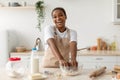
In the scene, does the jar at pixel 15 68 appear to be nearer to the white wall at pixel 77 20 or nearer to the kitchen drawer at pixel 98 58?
the kitchen drawer at pixel 98 58

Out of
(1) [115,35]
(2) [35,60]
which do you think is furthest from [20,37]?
(2) [35,60]

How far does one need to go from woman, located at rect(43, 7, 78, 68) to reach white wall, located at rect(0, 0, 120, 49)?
1889mm

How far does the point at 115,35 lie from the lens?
14.2ft

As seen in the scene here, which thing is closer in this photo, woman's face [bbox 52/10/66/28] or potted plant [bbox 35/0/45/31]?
woman's face [bbox 52/10/66/28]

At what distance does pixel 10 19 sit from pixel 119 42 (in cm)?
206

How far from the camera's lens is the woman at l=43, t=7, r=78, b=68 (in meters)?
2.37

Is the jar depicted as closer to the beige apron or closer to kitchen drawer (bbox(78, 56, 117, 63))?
the beige apron

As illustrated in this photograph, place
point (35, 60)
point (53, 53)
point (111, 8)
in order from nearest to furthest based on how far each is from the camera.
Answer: point (35, 60)
point (53, 53)
point (111, 8)

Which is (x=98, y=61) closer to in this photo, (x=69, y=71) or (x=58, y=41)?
(x=58, y=41)

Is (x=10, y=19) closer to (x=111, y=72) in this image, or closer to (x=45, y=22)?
(x=45, y=22)

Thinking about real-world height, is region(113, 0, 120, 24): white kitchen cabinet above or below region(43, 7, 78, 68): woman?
above

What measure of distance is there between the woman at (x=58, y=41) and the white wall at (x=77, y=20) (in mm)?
1889

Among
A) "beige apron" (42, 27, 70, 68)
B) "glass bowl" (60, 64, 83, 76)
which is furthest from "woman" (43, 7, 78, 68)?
"glass bowl" (60, 64, 83, 76)

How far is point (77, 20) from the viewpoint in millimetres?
4371
